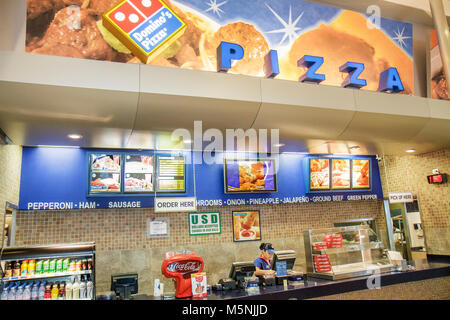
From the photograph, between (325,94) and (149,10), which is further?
(325,94)

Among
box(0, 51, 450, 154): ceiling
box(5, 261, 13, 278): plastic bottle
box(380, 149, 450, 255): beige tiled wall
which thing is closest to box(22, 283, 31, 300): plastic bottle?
box(5, 261, 13, 278): plastic bottle

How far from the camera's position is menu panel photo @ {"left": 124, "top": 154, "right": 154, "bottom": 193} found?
5375 mm

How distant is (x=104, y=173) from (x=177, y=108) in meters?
1.94

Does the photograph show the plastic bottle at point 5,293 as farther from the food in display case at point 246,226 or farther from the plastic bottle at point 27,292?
the food in display case at point 246,226

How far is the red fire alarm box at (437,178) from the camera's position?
22.3ft

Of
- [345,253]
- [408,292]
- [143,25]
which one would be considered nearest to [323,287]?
[345,253]

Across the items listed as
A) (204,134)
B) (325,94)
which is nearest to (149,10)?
(204,134)

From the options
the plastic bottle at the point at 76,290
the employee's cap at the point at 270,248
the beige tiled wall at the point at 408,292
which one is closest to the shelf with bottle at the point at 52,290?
the plastic bottle at the point at 76,290

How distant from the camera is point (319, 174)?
659 cm

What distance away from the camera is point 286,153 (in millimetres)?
6543

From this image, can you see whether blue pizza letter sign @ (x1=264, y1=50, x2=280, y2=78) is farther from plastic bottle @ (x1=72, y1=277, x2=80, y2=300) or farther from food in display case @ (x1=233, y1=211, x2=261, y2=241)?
plastic bottle @ (x1=72, y1=277, x2=80, y2=300)

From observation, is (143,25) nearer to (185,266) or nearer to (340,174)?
(185,266)

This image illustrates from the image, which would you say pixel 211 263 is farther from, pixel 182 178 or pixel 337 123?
pixel 337 123
